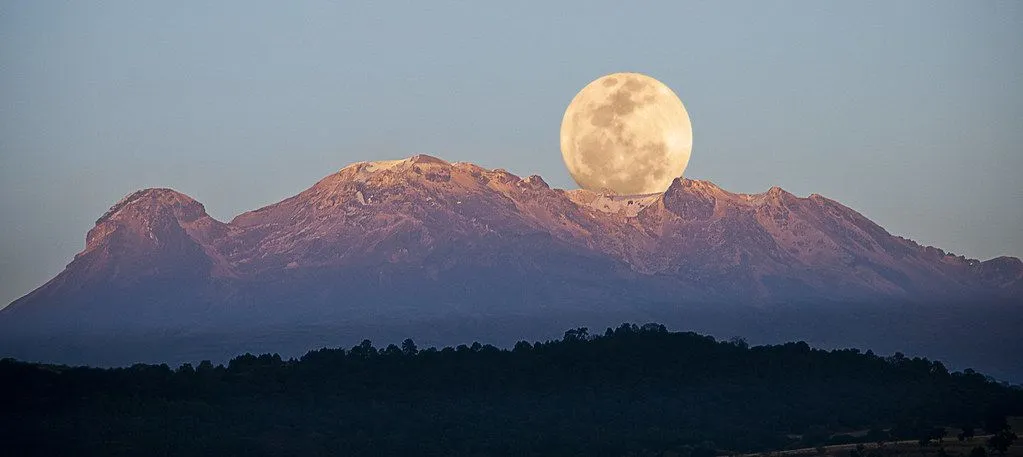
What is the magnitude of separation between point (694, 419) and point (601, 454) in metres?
17.8

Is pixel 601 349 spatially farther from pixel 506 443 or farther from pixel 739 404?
pixel 506 443

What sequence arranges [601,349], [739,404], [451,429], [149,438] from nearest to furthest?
[149,438] < [451,429] < [739,404] < [601,349]

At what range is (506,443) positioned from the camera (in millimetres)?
153500

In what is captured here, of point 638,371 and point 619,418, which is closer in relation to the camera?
point 619,418

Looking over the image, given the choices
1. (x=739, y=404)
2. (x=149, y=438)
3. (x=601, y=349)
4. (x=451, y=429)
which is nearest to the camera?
(x=149, y=438)

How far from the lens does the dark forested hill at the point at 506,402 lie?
492 ft

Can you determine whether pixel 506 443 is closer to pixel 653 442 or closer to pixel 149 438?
pixel 653 442

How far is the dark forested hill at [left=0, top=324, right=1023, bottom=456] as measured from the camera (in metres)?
150

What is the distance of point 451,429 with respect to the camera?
157000mm

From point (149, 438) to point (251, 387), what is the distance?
21093mm

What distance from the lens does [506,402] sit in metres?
169

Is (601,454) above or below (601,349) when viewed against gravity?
below

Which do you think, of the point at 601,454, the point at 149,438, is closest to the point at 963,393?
the point at 601,454

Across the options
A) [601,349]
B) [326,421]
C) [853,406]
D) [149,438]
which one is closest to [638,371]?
[601,349]
